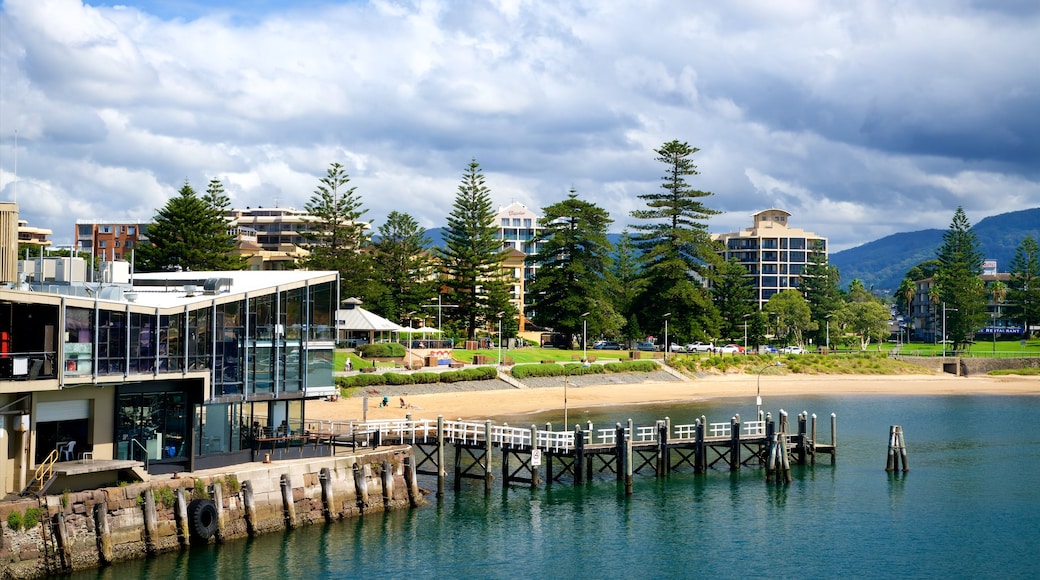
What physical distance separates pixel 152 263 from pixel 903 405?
64391 mm

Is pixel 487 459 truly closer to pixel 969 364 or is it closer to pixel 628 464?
pixel 628 464

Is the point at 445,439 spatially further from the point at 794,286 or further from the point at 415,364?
the point at 794,286

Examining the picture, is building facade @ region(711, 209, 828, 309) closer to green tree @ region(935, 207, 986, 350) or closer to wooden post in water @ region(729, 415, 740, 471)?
green tree @ region(935, 207, 986, 350)

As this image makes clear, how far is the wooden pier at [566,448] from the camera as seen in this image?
44156mm

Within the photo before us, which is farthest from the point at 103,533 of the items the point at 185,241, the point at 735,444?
the point at 185,241

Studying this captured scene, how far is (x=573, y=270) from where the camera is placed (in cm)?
10662

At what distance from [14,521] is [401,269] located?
81076 mm

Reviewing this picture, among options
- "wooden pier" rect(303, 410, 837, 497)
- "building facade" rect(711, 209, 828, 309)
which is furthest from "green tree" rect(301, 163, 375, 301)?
"building facade" rect(711, 209, 828, 309)

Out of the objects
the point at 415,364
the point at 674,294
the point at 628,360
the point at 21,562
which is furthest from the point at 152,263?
the point at 21,562

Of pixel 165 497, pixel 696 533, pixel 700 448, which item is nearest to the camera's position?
pixel 165 497

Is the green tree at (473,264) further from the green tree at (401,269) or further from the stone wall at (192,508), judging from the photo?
the stone wall at (192,508)

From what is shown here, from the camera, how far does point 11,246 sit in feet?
113

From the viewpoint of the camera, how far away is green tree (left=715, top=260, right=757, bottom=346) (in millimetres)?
127625

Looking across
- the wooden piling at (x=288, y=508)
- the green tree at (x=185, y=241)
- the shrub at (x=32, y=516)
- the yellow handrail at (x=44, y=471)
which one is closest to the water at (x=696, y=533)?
the wooden piling at (x=288, y=508)
